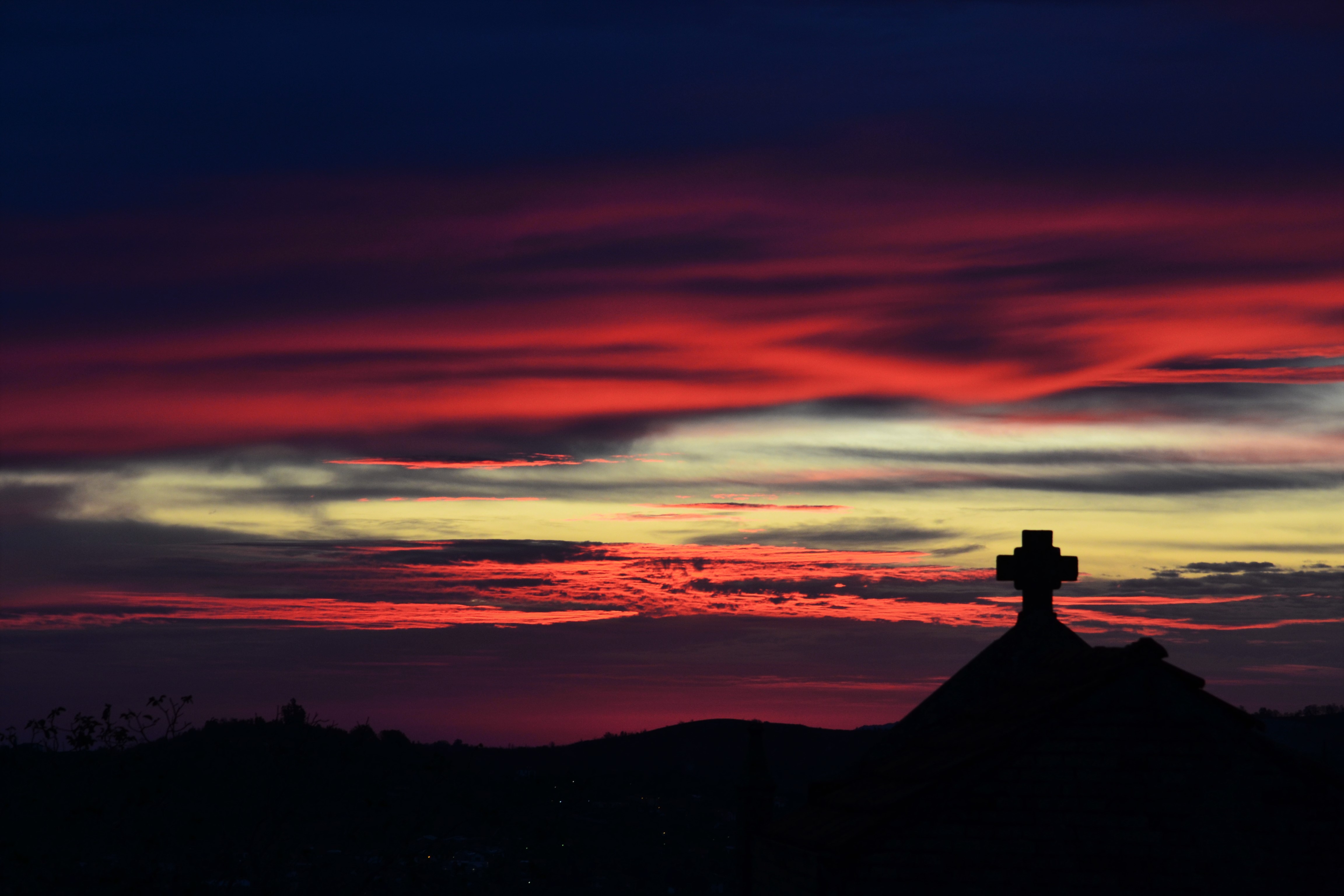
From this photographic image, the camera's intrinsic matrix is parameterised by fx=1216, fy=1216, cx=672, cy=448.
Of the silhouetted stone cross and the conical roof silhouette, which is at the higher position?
the silhouetted stone cross

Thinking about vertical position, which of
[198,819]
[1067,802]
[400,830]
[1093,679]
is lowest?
[400,830]

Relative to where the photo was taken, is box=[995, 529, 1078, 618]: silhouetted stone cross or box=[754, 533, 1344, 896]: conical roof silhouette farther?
box=[995, 529, 1078, 618]: silhouetted stone cross

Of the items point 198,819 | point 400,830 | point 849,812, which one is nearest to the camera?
point 849,812

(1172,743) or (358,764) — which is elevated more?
(1172,743)

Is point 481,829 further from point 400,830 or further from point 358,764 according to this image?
point 400,830

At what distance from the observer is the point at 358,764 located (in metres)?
99.7

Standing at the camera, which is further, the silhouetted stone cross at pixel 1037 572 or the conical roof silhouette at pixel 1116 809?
the silhouetted stone cross at pixel 1037 572

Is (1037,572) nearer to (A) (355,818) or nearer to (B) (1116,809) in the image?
(B) (1116,809)

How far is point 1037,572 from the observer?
22.0 metres

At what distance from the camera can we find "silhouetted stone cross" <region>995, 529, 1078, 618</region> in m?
22.0

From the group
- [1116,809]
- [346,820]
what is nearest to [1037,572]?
[1116,809]

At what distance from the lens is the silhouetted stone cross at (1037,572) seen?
2198cm

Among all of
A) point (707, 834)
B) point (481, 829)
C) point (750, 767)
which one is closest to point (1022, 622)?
point (750, 767)

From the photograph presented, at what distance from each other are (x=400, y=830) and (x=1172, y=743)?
21.9 m
